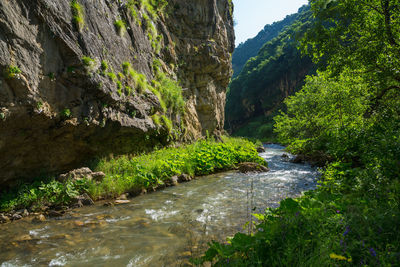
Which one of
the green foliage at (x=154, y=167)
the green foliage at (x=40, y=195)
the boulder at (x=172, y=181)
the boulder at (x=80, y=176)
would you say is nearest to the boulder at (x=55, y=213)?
the green foliage at (x=40, y=195)

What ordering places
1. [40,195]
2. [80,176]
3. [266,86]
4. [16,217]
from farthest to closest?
[266,86], [80,176], [40,195], [16,217]

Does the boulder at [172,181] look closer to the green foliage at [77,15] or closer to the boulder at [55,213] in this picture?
the boulder at [55,213]

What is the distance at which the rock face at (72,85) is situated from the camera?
589cm

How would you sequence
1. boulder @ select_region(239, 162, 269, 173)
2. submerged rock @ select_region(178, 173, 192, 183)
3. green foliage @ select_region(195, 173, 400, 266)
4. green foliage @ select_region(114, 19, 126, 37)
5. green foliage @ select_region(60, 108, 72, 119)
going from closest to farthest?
green foliage @ select_region(195, 173, 400, 266) → green foliage @ select_region(60, 108, 72, 119) → submerged rock @ select_region(178, 173, 192, 183) → green foliage @ select_region(114, 19, 126, 37) → boulder @ select_region(239, 162, 269, 173)

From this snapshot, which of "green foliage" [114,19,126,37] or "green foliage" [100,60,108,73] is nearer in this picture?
"green foliage" [100,60,108,73]

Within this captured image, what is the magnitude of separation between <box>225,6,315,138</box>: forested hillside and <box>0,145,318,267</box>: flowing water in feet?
173

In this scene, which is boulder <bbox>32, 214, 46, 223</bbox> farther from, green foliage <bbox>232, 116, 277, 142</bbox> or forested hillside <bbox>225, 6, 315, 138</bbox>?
forested hillside <bbox>225, 6, 315, 138</bbox>

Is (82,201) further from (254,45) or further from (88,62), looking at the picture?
(254,45)

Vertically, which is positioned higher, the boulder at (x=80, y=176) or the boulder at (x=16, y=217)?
the boulder at (x=80, y=176)

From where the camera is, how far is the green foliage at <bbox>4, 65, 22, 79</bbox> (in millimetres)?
5520

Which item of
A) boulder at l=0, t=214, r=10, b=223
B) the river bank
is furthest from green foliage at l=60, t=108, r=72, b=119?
boulder at l=0, t=214, r=10, b=223

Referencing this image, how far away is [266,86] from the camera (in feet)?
240

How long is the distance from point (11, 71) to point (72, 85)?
193 cm

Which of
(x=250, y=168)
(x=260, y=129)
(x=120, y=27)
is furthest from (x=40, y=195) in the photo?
(x=260, y=129)
